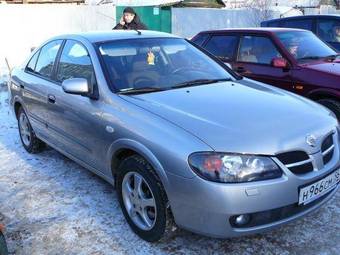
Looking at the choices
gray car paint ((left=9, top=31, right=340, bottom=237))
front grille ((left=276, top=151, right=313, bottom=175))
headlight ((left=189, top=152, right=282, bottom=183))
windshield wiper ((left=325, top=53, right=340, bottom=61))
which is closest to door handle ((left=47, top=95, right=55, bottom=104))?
gray car paint ((left=9, top=31, right=340, bottom=237))

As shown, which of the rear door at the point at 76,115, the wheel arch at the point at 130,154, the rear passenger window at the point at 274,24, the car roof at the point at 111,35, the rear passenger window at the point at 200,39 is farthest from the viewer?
the rear passenger window at the point at 274,24

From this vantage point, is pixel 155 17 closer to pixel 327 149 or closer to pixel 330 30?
pixel 330 30

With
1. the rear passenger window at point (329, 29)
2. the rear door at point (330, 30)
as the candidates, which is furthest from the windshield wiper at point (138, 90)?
the rear passenger window at point (329, 29)

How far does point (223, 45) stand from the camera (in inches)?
279

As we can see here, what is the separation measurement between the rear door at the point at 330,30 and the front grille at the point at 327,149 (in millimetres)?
5922

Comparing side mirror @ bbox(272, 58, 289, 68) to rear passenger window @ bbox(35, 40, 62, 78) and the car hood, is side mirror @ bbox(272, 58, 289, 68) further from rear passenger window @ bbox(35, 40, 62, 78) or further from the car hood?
rear passenger window @ bbox(35, 40, 62, 78)

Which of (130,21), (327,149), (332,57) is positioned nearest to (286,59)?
(332,57)

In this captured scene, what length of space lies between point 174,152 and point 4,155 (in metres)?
3.44

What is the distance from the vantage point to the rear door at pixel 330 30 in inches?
347

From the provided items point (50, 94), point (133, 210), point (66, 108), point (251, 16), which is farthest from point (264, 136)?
point (251, 16)

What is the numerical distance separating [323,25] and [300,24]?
52 centimetres

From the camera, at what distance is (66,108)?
4305 mm

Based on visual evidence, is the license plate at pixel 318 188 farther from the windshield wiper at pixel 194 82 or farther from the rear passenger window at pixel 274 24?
the rear passenger window at pixel 274 24

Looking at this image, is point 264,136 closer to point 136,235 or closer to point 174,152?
point 174,152
